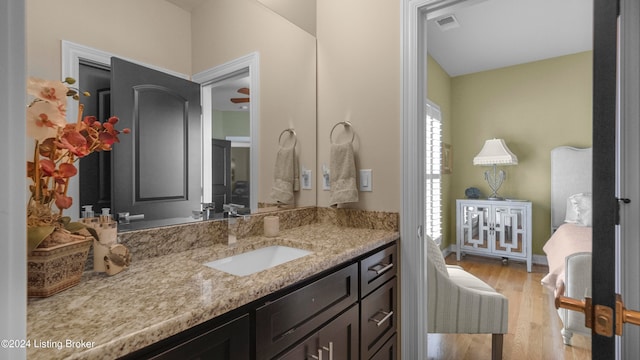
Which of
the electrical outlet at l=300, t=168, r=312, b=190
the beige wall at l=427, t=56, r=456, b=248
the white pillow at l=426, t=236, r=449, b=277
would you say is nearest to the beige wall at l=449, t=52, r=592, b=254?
the beige wall at l=427, t=56, r=456, b=248

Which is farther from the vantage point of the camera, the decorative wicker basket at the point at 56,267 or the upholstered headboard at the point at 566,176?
the upholstered headboard at the point at 566,176

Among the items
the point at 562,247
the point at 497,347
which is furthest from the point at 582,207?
the point at 497,347

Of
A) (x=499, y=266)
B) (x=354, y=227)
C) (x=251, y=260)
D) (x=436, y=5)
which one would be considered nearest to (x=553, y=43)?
(x=499, y=266)

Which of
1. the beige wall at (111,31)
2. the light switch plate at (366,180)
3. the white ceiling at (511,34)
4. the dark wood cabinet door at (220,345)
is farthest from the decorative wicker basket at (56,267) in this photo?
the white ceiling at (511,34)

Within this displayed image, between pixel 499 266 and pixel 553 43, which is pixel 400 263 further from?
pixel 553 43

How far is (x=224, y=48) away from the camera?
1521 millimetres

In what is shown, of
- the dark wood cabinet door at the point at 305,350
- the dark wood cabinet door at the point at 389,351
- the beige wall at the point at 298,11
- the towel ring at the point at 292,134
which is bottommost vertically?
the dark wood cabinet door at the point at 389,351

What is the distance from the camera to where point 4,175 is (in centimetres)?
41

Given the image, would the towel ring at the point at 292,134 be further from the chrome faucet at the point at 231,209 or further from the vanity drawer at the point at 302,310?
the vanity drawer at the point at 302,310

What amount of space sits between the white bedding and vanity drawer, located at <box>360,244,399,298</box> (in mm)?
1509

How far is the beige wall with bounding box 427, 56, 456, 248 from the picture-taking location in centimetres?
409

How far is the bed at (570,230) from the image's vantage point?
2145mm

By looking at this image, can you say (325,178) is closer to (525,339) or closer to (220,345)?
(220,345)

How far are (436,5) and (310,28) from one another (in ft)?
2.50
